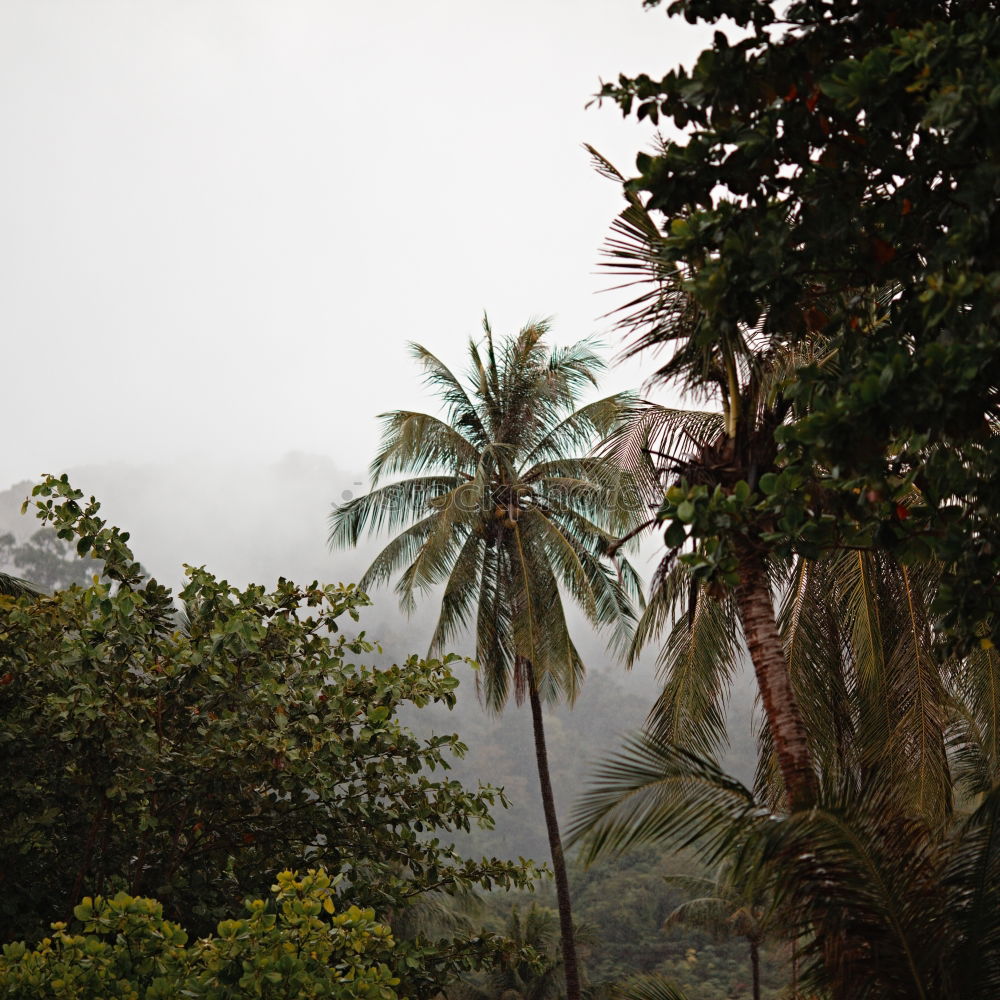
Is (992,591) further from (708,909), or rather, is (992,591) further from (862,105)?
(708,909)

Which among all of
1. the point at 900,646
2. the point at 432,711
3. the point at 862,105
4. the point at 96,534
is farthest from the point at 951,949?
the point at 432,711

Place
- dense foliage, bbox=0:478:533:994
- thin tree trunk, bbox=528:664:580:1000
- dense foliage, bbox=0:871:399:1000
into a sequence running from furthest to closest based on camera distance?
thin tree trunk, bbox=528:664:580:1000 → dense foliage, bbox=0:478:533:994 → dense foliage, bbox=0:871:399:1000

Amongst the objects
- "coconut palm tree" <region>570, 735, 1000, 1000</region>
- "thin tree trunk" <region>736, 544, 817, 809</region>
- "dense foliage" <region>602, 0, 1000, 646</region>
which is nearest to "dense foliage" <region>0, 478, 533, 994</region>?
"coconut palm tree" <region>570, 735, 1000, 1000</region>

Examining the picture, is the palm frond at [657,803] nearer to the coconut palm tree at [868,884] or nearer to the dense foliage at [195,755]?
the coconut palm tree at [868,884]

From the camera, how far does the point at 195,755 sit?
5.11 m

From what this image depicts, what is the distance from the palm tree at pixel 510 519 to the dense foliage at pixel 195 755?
585 centimetres

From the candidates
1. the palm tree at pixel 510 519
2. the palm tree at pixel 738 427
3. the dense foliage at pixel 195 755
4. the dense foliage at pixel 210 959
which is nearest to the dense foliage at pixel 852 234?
the palm tree at pixel 738 427

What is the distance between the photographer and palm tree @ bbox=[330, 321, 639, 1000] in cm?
1220

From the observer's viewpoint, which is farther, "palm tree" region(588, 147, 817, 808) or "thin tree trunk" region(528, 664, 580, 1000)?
"thin tree trunk" region(528, 664, 580, 1000)

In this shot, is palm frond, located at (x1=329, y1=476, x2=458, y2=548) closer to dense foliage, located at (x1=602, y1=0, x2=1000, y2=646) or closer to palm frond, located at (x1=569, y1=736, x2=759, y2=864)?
palm frond, located at (x1=569, y1=736, x2=759, y2=864)

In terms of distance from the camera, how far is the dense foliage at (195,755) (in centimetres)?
501

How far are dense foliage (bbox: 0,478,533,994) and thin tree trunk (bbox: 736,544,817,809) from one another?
1.71 metres

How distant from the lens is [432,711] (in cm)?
6544

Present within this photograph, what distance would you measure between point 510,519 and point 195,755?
25.0 ft
